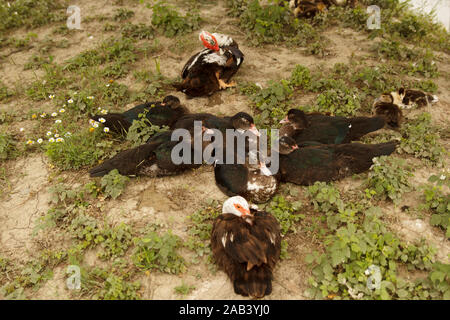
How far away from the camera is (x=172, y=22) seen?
25.8ft

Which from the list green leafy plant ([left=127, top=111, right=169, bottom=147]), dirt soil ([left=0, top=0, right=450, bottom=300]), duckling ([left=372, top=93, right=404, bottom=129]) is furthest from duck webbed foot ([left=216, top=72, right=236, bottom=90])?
duckling ([left=372, top=93, right=404, bottom=129])

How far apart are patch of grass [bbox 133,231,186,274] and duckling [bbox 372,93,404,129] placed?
3.78m

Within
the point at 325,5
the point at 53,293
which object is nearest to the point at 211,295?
the point at 53,293

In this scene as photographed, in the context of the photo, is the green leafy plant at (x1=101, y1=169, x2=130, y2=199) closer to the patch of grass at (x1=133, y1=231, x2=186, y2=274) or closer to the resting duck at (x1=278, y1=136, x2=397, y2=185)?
the patch of grass at (x1=133, y1=231, x2=186, y2=274)

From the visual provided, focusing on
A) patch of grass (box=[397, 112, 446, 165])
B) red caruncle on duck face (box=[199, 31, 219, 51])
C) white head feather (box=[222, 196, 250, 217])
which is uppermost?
red caruncle on duck face (box=[199, 31, 219, 51])

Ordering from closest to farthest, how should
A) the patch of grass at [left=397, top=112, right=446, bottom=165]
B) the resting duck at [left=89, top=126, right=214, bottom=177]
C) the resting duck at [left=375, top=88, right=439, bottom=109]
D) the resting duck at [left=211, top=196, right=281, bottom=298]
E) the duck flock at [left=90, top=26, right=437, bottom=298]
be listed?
the resting duck at [left=211, top=196, right=281, bottom=298], the duck flock at [left=90, top=26, right=437, bottom=298], the resting duck at [left=89, top=126, right=214, bottom=177], the patch of grass at [left=397, top=112, right=446, bottom=165], the resting duck at [left=375, top=88, right=439, bottom=109]

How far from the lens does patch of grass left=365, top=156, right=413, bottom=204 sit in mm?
4309

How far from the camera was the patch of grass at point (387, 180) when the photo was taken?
4.31 metres

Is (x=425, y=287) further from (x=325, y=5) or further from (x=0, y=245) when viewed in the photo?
(x=325, y=5)

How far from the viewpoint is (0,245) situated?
4.21 meters

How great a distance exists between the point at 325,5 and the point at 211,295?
766cm

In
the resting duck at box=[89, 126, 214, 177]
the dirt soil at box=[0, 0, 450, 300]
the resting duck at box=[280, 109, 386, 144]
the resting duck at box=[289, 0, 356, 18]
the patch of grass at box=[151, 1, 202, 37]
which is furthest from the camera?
the resting duck at box=[289, 0, 356, 18]

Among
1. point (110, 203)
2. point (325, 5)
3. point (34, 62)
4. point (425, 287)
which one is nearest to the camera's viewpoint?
point (425, 287)

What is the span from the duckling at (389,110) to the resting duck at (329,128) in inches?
16.2
